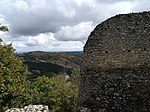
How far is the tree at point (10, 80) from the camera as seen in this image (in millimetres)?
28250

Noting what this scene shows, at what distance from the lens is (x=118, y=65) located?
1923cm

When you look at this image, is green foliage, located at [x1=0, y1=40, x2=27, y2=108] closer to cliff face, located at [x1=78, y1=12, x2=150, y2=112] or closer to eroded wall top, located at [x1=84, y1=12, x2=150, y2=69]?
cliff face, located at [x1=78, y1=12, x2=150, y2=112]

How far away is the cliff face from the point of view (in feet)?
61.6

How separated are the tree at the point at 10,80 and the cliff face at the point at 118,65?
10218mm

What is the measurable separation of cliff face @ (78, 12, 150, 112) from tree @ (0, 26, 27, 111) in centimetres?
1022

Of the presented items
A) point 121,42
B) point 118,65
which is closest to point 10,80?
point 118,65

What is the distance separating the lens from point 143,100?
1877 centimetres

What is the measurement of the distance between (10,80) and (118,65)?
12.7m

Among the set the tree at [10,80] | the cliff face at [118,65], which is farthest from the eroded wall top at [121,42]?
the tree at [10,80]

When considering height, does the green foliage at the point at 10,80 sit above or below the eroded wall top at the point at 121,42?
below

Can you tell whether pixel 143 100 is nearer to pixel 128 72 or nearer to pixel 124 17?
pixel 128 72

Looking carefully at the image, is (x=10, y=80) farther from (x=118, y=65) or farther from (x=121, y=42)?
(x=121, y=42)

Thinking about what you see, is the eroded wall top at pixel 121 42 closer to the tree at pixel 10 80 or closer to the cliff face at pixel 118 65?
the cliff face at pixel 118 65

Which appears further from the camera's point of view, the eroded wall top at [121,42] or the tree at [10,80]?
the tree at [10,80]
